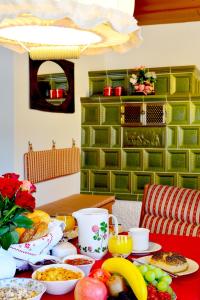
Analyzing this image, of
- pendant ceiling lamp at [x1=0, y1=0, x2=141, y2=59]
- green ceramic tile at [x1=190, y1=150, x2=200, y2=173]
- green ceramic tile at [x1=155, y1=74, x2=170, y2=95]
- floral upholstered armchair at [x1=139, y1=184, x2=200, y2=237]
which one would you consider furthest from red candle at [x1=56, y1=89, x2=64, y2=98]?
pendant ceiling lamp at [x1=0, y1=0, x2=141, y2=59]

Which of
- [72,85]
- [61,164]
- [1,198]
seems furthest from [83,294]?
[72,85]

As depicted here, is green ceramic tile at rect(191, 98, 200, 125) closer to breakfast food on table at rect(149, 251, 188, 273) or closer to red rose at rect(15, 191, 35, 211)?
breakfast food on table at rect(149, 251, 188, 273)

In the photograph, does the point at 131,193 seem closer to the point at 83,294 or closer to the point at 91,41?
the point at 91,41

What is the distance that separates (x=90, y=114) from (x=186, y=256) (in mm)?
4009

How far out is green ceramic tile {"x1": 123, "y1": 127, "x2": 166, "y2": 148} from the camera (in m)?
5.68

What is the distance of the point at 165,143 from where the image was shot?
565cm

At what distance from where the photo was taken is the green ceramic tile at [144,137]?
568 centimetres

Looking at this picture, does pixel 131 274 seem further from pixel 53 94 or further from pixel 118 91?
pixel 118 91

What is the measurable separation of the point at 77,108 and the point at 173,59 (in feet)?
4.49

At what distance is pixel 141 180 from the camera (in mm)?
5805

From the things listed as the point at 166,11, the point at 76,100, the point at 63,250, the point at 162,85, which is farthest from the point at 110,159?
the point at 63,250

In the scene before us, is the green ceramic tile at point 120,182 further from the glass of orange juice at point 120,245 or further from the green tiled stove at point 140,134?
the glass of orange juice at point 120,245

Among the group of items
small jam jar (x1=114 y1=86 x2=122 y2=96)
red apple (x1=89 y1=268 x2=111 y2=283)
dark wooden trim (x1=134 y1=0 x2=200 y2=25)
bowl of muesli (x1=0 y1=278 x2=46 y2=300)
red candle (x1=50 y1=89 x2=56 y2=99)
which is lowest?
bowl of muesli (x1=0 y1=278 x2=46 y2=300)

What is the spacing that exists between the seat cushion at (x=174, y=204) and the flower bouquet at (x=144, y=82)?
9.34 feet
